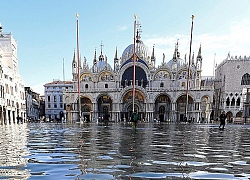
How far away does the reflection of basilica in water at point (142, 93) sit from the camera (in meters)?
49.0

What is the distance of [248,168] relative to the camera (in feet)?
13.5

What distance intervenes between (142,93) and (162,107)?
21.0ft

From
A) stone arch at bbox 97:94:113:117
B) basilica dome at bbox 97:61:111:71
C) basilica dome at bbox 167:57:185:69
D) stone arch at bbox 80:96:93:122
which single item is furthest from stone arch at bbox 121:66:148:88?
stone arch at bbox 80:96:93:122

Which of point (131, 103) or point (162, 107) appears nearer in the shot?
point (131, 103)

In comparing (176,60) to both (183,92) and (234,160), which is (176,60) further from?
(234,160)

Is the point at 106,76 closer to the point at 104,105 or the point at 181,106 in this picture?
the point at 104,105

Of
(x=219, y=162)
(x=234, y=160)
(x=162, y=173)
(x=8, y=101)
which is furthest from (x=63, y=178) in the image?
(x=8, y=101)

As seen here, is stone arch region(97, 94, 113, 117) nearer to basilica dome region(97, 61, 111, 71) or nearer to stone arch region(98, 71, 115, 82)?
stone arch region(98, 71, 115, 82)

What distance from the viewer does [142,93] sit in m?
49.6

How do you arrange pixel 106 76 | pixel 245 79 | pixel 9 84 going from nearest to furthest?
pixel 9 84, pixel 245 79, pixel 106 76

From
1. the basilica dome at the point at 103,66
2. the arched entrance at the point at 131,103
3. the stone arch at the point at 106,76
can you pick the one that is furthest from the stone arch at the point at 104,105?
the basilica dome at the point at 103,66

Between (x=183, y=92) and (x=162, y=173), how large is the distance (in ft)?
153

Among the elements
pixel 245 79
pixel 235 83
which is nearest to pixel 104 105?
pixel 235 83

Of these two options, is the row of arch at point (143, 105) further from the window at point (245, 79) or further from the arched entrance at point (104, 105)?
the window at point (245, 79)
